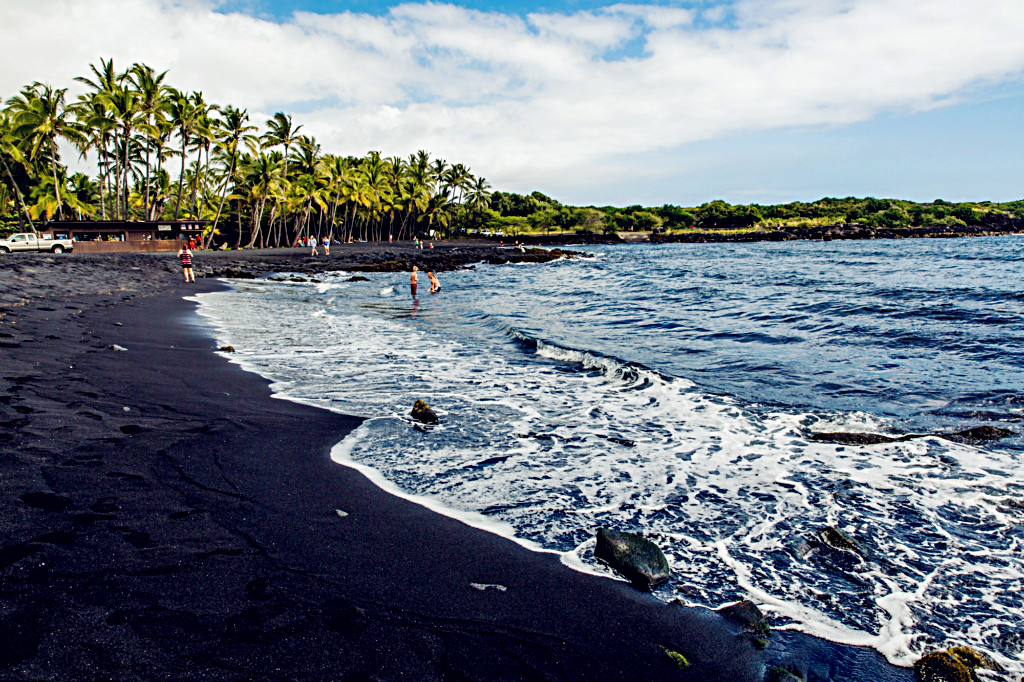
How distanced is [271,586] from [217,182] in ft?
213

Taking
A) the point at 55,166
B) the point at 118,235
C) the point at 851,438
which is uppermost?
the point at 55,166

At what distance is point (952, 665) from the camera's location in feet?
9.30

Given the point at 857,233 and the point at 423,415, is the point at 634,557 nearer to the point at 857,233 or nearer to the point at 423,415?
the point at 423,415

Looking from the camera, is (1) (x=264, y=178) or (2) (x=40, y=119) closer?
(2) (x=40, y=119)

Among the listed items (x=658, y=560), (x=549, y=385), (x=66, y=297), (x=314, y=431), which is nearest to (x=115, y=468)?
(x=314, y=431)

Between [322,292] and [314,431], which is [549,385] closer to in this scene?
[314,431]

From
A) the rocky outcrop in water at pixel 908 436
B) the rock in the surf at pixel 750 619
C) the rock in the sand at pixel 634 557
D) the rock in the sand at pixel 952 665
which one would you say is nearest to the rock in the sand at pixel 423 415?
the rock in the sand at pixel 634 557

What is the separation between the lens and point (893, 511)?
467 cm

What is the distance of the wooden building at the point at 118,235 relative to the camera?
1614 inches

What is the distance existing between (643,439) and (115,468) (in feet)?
17.5

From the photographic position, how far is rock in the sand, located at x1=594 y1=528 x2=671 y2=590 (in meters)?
3.58

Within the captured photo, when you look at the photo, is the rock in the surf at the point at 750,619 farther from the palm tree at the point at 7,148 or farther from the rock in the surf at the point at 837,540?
the palm tree at the point at 7,148

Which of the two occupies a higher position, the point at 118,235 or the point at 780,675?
the point at 118,235

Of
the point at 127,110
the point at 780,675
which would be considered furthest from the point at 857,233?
the point at 780,675
